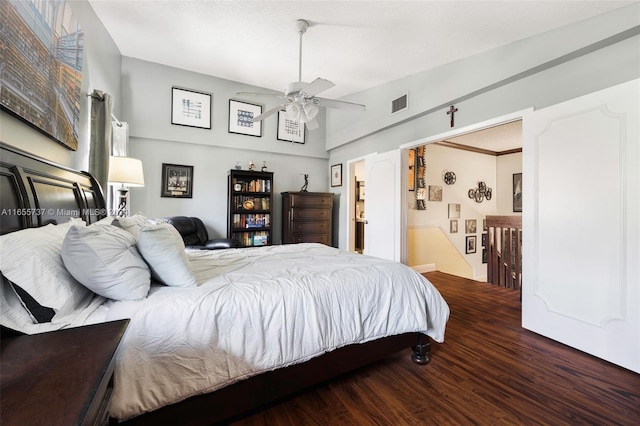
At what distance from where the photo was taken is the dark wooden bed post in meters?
1.92

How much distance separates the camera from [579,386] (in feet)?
5.57

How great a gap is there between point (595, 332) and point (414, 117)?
2.92m

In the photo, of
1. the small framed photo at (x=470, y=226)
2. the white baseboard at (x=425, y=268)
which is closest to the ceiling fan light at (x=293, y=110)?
the white baseboard at (x=425, y=268)

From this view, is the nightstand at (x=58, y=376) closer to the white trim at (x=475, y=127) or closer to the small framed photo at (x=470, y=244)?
the white trim at (x=475, y=127)

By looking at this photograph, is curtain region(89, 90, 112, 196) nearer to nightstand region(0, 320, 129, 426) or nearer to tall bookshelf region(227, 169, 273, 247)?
tall bookshelf region(227, 169, 273, 247)

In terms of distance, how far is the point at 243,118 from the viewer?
4559 millimetres

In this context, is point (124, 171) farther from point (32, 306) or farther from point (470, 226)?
point (470, 226)

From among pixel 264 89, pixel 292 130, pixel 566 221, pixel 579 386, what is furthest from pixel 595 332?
pixel 264 89

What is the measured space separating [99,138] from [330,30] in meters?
2.51

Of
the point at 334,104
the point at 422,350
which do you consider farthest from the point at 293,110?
the point at 422,350

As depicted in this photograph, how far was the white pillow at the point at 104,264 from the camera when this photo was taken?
109 centimetres

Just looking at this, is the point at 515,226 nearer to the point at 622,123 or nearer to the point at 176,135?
the point at 622,123

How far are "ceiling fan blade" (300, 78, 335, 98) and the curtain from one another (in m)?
1.88

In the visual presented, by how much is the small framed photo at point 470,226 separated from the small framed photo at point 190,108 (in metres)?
5.42
